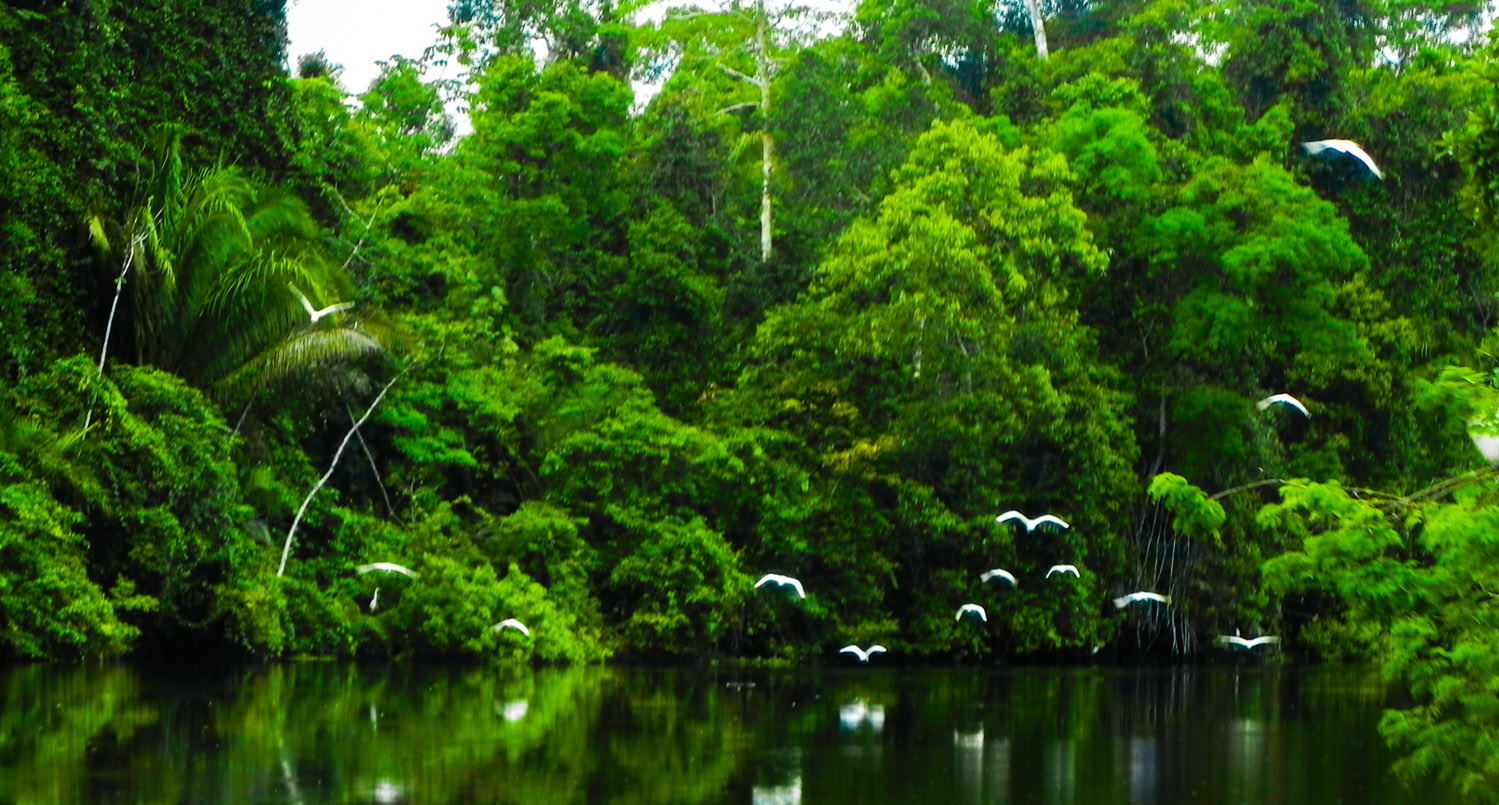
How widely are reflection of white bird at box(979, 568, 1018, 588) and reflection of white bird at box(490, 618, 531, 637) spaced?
6.11m

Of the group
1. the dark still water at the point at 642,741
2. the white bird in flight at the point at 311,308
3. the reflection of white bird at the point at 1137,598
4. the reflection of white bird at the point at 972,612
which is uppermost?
the white bird in flight at the point at 311,308

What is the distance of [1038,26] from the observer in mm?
36625

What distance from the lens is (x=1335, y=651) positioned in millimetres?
28922

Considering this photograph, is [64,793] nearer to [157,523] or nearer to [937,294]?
[157,523]

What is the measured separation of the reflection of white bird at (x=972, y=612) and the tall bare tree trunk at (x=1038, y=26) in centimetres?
1398

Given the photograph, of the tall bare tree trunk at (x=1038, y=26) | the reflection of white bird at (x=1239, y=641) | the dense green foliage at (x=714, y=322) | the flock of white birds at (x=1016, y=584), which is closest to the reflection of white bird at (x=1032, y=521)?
the flock of white birds at (x=1016, y=584)

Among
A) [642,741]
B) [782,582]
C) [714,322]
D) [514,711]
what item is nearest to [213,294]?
[514,711]

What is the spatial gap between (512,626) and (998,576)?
726cm

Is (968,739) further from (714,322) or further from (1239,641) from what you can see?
(714,322)

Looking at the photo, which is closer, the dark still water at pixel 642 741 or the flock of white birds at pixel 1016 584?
the dark still water at pixel 642 741

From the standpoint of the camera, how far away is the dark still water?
1108cm

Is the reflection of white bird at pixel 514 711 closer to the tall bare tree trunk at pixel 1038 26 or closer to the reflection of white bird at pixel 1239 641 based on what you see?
the reflection of white bird at pixel 1239 641

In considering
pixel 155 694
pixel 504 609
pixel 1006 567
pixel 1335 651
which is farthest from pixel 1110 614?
pixel 155 694

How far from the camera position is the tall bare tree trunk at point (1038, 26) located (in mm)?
36188
